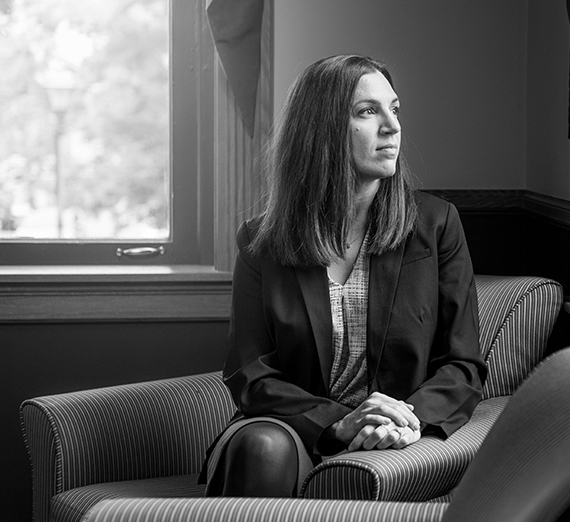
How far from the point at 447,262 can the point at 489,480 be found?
113cm

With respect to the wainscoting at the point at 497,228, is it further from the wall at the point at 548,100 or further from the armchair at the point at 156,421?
the armchair at the point at 156,421

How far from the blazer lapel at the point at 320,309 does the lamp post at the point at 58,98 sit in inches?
50.2

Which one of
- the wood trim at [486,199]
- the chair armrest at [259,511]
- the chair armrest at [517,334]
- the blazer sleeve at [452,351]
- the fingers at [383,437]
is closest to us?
the chair armrest at [259,511]

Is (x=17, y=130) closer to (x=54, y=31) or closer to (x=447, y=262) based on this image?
(x=54, y=31)

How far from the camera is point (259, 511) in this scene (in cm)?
131

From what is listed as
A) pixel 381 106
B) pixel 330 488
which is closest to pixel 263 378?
pixel 330 488

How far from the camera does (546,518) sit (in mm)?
1052

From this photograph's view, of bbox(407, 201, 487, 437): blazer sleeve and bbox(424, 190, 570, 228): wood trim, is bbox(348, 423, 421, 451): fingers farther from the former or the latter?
bbox(424, 190, 570, 228): wood trim

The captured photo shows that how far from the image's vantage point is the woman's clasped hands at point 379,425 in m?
1.79

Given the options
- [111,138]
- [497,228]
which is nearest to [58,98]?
[111,138]

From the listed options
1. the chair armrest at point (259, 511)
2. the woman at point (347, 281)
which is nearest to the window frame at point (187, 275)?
the woman at point (347, 281)

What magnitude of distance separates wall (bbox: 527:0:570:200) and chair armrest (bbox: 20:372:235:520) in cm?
115

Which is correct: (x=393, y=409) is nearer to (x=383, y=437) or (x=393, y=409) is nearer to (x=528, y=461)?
(x=383, y=437)

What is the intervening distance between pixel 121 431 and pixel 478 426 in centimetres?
82
